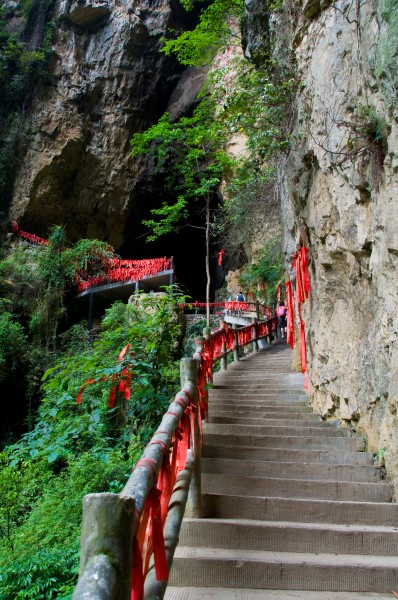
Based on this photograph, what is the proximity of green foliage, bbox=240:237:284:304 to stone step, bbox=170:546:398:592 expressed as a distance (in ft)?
45.3

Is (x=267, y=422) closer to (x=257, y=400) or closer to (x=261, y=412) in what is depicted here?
(x=261, y=412)

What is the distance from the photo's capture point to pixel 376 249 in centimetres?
431

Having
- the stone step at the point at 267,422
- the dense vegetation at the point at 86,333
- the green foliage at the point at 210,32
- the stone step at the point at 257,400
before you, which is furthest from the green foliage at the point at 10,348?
the green foliage at the point at 210,32

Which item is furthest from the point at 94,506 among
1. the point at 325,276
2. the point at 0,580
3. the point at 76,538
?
the point at 325,276

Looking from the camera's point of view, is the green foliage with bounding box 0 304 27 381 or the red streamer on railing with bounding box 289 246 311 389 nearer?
the red streamer on railing with bounding box 289 246 311 389

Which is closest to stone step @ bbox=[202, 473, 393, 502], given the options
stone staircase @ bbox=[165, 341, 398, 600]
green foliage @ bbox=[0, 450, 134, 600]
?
stone staircase @ bbox=[165, 341, 398, 600]

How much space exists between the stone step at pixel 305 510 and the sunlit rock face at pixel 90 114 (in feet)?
55.9

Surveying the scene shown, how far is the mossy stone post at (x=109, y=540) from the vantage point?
1.11 meters

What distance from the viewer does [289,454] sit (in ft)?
14.6

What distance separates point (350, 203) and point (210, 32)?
11.9 m

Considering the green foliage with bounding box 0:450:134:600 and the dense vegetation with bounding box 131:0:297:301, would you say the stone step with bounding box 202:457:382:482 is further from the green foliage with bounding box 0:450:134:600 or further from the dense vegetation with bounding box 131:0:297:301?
the dense vegetation with bounding box 131:0:297:301

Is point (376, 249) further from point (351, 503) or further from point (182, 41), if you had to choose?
point (182, 41)

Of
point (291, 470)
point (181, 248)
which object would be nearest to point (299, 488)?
point (291, 470)

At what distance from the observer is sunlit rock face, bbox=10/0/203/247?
18.1m
